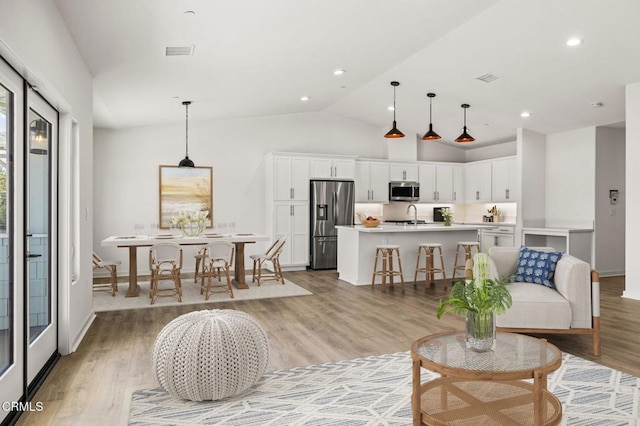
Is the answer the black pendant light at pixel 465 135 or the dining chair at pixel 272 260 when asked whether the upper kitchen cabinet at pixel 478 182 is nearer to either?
the black pendant light at pixel 465 135

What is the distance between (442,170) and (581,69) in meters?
4.65

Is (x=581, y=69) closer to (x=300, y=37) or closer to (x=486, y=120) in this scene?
(x=486, y=120)

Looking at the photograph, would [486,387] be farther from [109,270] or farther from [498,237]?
[498,237]

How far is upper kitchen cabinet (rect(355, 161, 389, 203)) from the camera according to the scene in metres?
9.55

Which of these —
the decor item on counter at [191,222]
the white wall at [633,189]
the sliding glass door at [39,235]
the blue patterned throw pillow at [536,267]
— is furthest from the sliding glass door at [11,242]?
the white wall at [633,189]

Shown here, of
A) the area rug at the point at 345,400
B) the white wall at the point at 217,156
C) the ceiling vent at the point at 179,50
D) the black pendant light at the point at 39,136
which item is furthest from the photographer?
the white wall at the point at 217,156

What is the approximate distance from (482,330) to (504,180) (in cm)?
734

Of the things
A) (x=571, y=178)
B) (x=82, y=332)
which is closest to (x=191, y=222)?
(x=82, y=332)

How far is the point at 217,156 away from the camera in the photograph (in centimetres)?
888

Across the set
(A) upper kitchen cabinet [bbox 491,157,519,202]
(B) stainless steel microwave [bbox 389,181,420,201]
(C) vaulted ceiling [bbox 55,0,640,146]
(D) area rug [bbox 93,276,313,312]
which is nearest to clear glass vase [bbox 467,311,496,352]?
(C) vaulted ceiling [bbox 55,0,640,146]

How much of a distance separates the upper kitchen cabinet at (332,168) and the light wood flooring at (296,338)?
9.97ft

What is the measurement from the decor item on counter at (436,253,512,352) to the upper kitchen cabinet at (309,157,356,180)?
6.56 meters

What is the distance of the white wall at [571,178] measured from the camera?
8023mm

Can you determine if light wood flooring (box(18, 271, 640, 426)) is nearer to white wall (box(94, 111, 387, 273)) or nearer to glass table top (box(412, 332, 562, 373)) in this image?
glass table top (box(412, 332, 562, 373))
